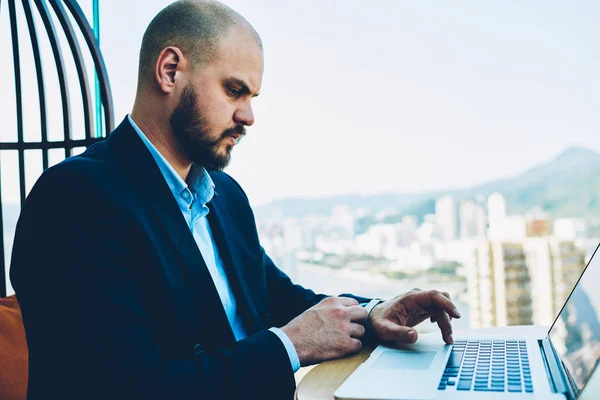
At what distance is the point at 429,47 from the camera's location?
5062mm

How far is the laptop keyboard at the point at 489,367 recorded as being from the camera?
651 mm

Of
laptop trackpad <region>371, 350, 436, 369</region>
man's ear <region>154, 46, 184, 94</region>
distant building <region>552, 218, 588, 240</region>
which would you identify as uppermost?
man's ear <region>154, 46, 184, 94</region>

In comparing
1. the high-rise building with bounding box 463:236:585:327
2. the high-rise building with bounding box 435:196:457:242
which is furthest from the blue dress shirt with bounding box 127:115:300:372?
the high-rise building with bounding box 463:236:585:327

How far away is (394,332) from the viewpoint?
89 centimetres

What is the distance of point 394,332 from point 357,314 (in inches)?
2.6

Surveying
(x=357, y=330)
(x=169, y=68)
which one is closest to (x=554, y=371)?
(x=357, y=330)

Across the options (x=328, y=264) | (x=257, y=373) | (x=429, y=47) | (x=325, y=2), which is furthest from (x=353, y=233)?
(x=257, y=373)

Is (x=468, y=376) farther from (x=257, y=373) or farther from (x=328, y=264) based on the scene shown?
(x=328, y=264)

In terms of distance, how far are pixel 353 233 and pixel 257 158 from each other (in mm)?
865

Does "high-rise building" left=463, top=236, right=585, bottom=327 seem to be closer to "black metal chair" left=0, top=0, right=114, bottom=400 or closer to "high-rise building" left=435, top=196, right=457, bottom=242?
"high-rise building" left=435, top=196, right=457, bottom=242

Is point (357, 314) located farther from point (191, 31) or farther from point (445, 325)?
point (191, 31)

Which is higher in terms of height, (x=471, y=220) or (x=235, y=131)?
(x=235, y=131)

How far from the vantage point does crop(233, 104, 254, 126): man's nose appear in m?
1.02

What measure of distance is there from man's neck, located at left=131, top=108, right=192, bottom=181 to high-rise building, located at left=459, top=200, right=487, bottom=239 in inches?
135
